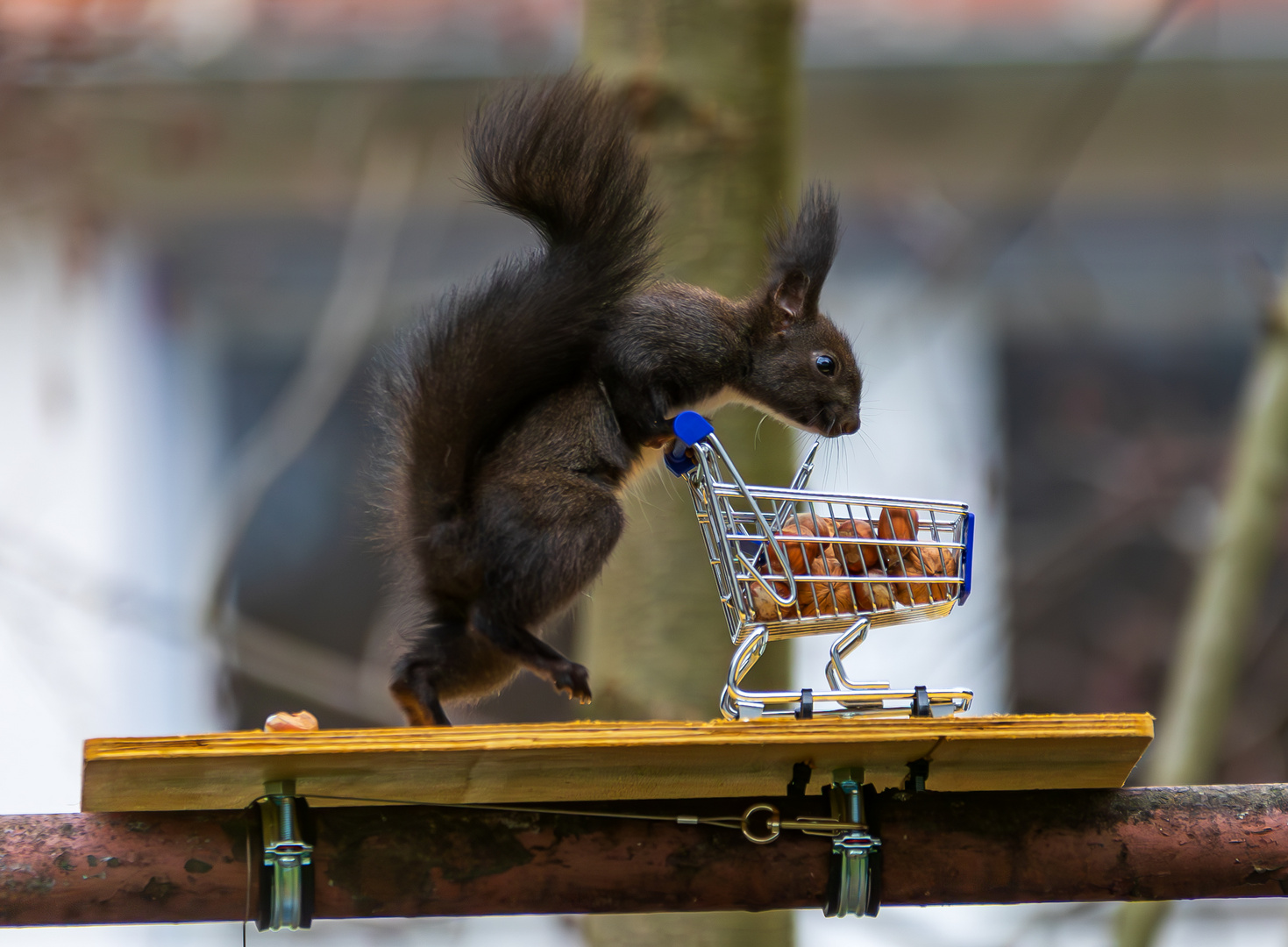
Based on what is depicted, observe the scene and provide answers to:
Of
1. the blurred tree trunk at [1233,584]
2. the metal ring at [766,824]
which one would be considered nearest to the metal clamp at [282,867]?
the metal ring at [766,824]

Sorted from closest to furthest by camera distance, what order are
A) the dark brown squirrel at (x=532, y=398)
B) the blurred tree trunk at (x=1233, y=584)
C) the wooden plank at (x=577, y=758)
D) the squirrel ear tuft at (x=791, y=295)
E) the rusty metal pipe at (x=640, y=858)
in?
the wooden plank at (x=577, y=758) → the rusty metal pipe at (x=640, y=858) → the dark brown squirrel at (x=532, y=398) → the squirrel ear tuft at (x=791, y=295) → the blurred tree trunk at (x=1233, y=584)

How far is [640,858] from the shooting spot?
3.12ft

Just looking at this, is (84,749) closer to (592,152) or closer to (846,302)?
(592,152)

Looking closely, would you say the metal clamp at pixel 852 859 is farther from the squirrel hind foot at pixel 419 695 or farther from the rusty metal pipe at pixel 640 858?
the squirrel hind foot at pixel 419 695

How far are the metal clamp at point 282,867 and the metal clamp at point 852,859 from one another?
0.38 m

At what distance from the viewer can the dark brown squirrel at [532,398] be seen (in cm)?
102

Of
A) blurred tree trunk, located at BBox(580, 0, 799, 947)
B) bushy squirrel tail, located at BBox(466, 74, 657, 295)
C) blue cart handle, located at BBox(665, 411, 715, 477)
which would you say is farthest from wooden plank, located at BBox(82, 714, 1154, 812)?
blurred tree trunk, located at BBox(580, 0, 799, 947)

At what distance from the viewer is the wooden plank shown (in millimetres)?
812

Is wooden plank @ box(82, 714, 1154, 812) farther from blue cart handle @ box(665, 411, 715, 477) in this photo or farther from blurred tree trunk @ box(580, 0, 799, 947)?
blurred tree trunk @ box(580, 0, 799, 947)

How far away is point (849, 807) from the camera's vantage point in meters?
0.95

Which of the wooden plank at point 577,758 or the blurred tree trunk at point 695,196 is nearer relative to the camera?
the wooden plank at point 577,758

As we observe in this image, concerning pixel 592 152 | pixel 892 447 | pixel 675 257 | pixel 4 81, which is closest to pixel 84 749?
pixel 592 152

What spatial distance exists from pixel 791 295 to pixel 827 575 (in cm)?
30

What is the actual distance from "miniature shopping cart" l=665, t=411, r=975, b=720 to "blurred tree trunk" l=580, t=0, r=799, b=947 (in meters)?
0.49
